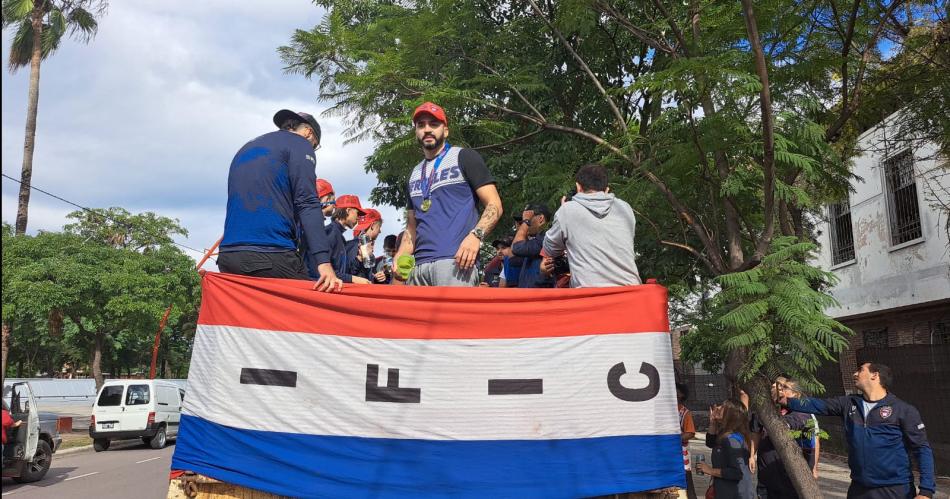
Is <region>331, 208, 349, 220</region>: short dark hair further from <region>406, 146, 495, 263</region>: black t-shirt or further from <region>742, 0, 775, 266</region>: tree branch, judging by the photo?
<region>742, 0, 775, 266</region>: tree branch

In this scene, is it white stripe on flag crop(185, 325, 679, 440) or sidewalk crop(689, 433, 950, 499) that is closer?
white stripe on flag crop(185, 325, 679, 440)

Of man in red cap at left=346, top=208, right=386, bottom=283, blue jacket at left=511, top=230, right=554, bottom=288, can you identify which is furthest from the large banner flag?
man in red cap at left=346, top=208, right=386, bottom=283

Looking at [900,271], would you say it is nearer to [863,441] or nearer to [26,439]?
[863,441]

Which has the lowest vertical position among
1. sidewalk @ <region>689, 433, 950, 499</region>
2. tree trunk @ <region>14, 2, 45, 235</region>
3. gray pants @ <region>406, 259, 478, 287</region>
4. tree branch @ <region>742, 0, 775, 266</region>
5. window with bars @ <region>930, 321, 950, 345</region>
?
sidewalk @ <region>689, 433, 950, 499</region>

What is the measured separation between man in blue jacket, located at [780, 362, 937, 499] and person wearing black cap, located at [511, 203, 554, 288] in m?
2.71

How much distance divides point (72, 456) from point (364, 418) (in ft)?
60.4

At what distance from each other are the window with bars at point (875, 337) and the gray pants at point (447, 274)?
59.3ft

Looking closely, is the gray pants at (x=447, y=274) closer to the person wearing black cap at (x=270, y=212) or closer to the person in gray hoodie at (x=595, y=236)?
the person in gray hoodie at (x=595, y=236)

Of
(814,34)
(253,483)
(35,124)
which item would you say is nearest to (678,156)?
(814,34)

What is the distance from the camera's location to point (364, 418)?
11.4 ft

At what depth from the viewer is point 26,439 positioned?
12.8 m

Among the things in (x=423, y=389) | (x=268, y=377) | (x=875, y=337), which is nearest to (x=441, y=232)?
(x=423, y=389)

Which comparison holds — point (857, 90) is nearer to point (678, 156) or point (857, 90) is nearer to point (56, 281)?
point (678, 156)

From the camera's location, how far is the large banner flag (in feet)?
11.2
